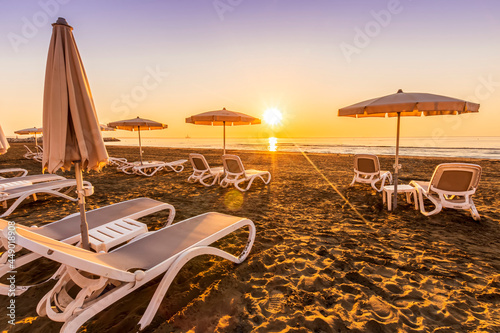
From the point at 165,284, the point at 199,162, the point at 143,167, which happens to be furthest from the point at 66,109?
the point at 143,167

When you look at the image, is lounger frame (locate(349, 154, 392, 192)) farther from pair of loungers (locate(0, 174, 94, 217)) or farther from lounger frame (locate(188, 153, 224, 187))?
pair of loungers (locate(0, 174, 94, 217))

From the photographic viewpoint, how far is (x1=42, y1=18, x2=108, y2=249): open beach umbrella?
1806mm

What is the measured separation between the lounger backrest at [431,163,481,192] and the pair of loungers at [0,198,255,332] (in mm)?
3753

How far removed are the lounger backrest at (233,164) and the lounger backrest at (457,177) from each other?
4.57 metres

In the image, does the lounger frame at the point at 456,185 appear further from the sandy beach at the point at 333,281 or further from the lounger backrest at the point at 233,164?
the lounger backrest at the point at 233,164

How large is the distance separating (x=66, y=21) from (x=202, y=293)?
277cm

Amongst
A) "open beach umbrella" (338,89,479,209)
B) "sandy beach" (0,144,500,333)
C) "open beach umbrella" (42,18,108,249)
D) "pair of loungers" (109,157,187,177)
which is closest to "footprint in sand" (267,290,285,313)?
"sandy beach" (0,144,500,333)

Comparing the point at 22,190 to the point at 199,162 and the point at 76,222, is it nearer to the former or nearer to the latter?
the point at 76,222

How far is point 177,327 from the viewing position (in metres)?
1.84

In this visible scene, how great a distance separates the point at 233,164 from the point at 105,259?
16.5 feet

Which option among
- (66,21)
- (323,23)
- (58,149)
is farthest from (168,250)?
(323,23)

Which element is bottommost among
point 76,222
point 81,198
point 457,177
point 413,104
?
point 76,222

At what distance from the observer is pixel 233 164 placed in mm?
6852

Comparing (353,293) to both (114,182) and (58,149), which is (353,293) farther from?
(114,182)
